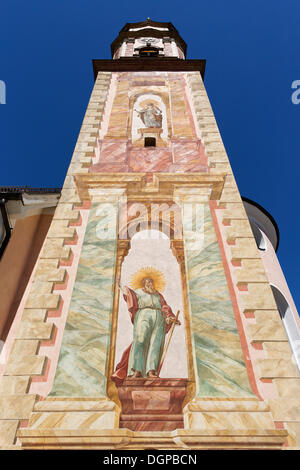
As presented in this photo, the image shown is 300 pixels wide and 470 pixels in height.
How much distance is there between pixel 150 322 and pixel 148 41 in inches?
737

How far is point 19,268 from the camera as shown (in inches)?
457

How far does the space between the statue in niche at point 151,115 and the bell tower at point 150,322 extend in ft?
5.49

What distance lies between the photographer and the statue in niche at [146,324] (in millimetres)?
5305

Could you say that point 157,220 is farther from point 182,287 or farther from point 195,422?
point 195,422

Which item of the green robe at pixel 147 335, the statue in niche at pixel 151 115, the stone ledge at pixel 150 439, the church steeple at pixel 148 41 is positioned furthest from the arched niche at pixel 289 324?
the church steeple at pixel 148 41

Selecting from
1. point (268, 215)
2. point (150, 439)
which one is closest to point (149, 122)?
point (268, 215)

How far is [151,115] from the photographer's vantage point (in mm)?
11711

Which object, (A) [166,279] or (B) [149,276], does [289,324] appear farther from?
(B) [149,276]

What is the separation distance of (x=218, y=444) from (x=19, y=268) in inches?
349

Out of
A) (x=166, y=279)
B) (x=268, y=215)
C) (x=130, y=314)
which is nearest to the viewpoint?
(x=130, y=314)

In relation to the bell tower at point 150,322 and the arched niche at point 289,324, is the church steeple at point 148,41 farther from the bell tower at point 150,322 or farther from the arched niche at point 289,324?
the arched niche at point 289,324

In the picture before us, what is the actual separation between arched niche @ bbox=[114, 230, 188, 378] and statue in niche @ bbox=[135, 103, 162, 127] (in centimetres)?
498

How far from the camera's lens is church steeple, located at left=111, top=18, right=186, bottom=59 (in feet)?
62.0

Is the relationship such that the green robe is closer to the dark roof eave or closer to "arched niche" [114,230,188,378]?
"arched niche" [114,230,188,378]
